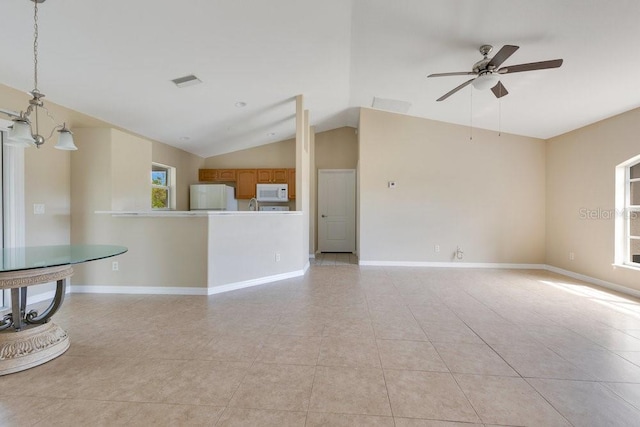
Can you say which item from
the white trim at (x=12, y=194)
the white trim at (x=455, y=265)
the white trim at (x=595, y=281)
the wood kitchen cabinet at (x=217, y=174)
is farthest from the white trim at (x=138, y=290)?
the white trim at (x=595, y=281)

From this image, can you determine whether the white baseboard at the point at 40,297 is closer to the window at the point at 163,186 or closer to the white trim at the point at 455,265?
the window at the point at 163,186

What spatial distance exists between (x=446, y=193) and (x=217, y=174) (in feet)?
16.8

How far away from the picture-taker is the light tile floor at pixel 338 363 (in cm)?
154

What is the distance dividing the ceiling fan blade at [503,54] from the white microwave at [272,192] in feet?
15.1

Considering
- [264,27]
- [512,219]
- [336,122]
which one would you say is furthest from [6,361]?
[512,219]

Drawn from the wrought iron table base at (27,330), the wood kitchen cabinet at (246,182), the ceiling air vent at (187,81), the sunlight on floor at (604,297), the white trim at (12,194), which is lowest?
the sunlight on floor at (604,297)

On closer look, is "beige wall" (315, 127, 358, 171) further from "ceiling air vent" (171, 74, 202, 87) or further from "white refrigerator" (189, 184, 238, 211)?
"ceiling air vent" (171, 74, 202, 87)

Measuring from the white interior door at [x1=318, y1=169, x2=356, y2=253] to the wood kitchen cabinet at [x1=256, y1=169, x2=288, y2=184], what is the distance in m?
0.88

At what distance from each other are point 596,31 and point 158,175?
6639 millimetres

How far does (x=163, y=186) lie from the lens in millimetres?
5785

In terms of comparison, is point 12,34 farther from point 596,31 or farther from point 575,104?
point 575,104

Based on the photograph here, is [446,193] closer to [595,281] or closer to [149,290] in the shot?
[595,281]

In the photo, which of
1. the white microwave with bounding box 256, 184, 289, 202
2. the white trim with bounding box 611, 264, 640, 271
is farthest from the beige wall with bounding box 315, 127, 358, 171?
the white trim with bounding box 611, 264, 640, 271

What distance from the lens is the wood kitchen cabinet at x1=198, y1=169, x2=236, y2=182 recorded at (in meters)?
6.77
